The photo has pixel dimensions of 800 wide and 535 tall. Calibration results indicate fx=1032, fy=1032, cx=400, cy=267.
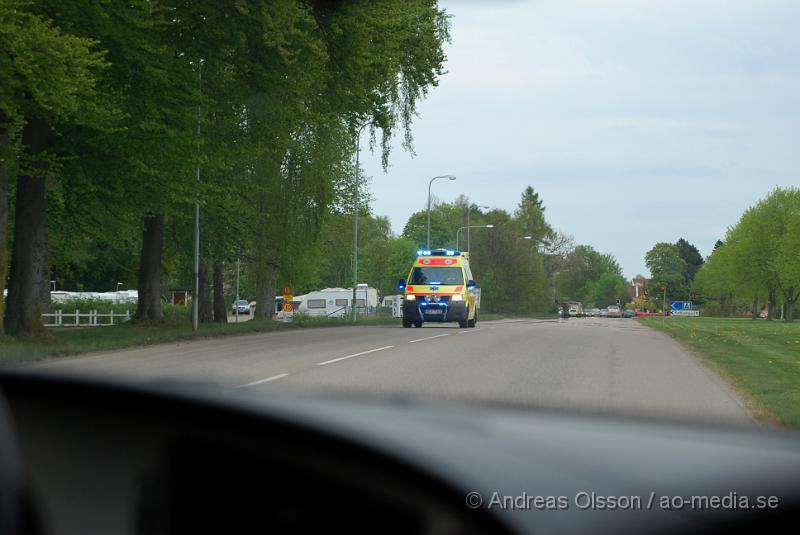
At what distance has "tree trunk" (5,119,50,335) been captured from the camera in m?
23.4

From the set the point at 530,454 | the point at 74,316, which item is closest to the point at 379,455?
→ the point at 530,454

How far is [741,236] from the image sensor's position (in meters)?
95.4

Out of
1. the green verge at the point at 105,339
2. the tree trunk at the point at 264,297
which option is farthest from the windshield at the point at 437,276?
the tree trunk at the point at 264,297

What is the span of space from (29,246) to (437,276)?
18114 mm

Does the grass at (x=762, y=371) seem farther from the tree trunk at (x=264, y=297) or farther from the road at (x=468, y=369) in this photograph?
the tree trunk at (x=264, y=297)

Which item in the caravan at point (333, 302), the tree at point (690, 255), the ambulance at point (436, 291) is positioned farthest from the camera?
the tree at point (690, 255)

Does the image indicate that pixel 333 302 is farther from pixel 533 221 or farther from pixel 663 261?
pixel 663 261

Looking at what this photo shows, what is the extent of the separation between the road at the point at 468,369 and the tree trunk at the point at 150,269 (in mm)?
7558

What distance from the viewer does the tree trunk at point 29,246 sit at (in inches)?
922

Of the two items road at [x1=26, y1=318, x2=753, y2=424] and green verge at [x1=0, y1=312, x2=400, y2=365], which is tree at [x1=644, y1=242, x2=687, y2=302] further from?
road at [x1=26, y1=318, x2=753, y2=424]

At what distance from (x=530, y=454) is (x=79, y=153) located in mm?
23792

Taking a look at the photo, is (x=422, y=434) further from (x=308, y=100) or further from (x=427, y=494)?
(x=308, y=100)

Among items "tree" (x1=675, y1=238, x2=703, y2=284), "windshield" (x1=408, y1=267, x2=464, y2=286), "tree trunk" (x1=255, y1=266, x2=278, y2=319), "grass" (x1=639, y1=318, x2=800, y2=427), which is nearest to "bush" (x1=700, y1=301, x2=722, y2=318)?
"tree" (x1=675, y1=238, x2=703, y2=284)

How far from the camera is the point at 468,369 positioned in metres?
16.6
